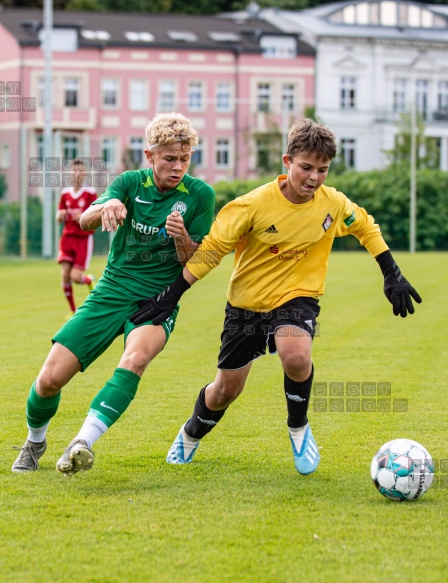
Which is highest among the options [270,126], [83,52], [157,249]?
[83,52]

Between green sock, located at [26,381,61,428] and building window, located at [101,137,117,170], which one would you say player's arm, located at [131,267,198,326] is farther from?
Result: building window, located at [101,137,117,170]

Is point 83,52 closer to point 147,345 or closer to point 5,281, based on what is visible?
point 5,281

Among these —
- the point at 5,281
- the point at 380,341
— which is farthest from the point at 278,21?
the point at 380,341

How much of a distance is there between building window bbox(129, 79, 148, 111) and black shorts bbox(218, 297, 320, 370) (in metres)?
50.9

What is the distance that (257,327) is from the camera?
6.18 m

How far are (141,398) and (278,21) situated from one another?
5551 centimetres

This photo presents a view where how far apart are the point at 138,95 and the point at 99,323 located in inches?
2027

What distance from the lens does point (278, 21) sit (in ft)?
202

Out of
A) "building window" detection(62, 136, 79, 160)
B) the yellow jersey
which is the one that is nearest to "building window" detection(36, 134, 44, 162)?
"building window" detection(62, 136, 79, 160)

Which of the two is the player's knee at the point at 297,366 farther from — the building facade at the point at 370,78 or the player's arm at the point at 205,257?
the building facade at the point at 370,78

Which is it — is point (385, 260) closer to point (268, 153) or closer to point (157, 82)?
point (268, 153)

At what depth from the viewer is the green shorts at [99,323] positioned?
235 inches

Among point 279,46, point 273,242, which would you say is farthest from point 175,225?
point 279,46

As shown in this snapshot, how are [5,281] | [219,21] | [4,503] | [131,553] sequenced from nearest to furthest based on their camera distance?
[131,553] < [4,503] < [5,281] < [219,21]
